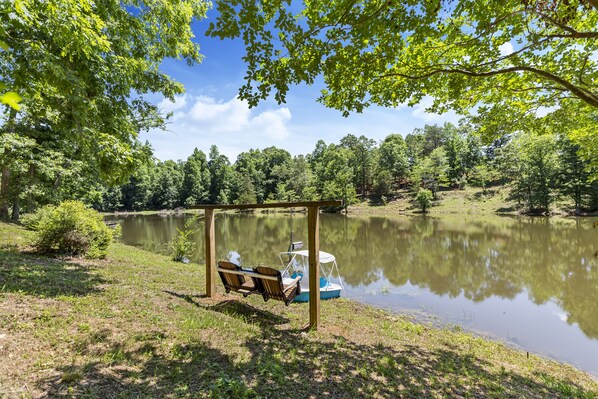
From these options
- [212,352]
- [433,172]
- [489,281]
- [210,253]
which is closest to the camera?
[212,352]

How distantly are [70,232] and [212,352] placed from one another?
7049mm

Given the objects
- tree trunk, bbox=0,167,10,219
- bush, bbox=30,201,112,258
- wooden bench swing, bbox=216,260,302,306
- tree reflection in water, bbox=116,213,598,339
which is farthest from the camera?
tree trunk, bbox=0,167,10,219

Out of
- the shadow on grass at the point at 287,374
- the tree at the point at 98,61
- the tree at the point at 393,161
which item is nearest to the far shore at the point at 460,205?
the tree at the point at 393,161

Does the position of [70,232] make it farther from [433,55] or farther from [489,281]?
[489,281]

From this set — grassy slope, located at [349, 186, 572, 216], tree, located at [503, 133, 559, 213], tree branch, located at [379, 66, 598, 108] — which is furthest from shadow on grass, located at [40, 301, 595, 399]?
grassy slope, located at [349, 186, 572, 216]

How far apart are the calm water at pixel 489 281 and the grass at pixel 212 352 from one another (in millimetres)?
1893

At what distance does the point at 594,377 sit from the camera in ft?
17.7

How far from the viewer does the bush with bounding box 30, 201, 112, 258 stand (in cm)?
816

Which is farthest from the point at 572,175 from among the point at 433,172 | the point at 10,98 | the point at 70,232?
the point at 10,98

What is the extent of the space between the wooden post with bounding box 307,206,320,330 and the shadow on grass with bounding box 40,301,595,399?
0.57m

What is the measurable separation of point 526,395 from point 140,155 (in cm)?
755

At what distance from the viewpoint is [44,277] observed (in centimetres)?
556

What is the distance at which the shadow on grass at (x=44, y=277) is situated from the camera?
4804 mm

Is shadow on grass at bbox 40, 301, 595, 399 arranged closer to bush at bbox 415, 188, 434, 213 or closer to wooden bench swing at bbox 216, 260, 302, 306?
wooden bench swing at bbox 216, 260, 302, 306
